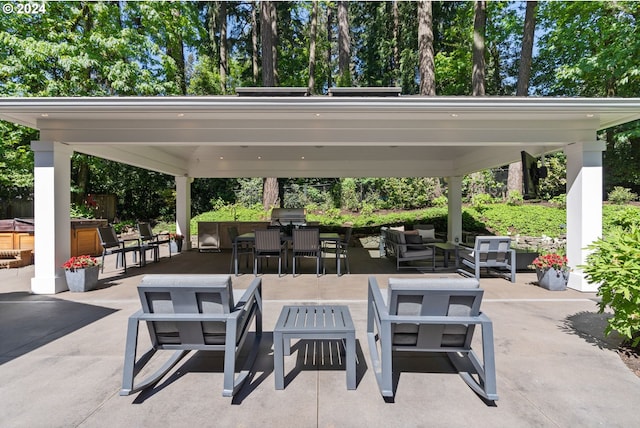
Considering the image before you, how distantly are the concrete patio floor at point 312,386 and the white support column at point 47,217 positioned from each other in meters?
1.20

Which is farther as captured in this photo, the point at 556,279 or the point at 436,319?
the point at 556,279

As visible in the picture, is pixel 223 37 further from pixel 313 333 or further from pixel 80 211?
pixel 313 333

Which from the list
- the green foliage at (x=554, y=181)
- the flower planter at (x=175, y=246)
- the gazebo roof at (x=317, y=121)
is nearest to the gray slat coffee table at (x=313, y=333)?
the gazebo roof at (x=317, y=121)

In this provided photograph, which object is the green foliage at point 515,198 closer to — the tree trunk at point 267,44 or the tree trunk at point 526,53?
the tree trunk at point 526,53

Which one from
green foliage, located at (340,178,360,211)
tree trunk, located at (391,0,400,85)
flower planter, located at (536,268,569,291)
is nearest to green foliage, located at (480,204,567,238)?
green foliage, located at (340,178,360,211)

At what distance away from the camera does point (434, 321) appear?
7.18 ft

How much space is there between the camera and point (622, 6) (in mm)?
10820

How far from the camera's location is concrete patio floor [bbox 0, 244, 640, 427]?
2053 millimetres

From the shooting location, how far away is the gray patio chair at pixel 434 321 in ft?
7.22

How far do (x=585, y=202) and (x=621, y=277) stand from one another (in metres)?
3.08

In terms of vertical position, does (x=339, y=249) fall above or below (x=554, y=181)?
below

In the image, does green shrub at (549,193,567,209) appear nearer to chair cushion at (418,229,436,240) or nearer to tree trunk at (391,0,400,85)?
chair cushion at (418,229,436,240)

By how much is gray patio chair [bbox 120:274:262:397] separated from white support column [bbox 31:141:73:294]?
13.1ft

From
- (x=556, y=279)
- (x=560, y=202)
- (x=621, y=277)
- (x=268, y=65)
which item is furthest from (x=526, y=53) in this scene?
(x=621, y=277)
